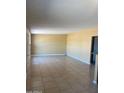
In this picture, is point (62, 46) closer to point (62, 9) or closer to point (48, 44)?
point (48, 44)

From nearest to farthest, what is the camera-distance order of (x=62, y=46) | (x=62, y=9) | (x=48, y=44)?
1. (x=62, y=9)
2. (x=48, y=44)
3. (x=62, y=46)

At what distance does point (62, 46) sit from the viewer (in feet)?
48.6

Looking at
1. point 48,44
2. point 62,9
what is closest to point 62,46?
point 48,44

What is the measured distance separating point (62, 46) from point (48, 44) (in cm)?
162

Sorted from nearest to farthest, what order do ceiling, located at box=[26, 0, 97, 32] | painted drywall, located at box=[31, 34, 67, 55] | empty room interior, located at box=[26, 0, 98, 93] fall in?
1. ceiling, located at box=[26, 0, 97, 32]
2. empty room interior, located at box=[26, 0, 98, 93]
3. painted drywall, located at box=[31, 34, 67, 55]

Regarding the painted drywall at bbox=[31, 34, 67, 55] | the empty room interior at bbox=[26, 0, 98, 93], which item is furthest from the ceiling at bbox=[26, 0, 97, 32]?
the painted drywall at bbox=[31, 34, 67, 55]

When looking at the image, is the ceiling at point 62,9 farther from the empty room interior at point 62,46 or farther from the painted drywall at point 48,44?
the painted drywall at point 48,44

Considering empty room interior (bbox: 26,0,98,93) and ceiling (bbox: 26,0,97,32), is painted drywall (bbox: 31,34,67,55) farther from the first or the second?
ceiling (bbox: 26,0,97,32)

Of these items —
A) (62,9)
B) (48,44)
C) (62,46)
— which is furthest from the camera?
(62,46)

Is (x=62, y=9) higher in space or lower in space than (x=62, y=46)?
higher

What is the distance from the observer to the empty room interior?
3494 millimetres

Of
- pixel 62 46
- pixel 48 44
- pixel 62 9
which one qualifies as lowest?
pixel 62 46
